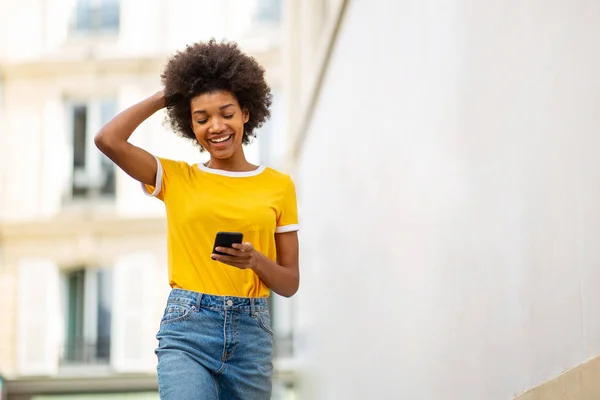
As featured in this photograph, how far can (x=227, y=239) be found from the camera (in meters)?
3.87

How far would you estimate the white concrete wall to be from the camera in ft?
11.4

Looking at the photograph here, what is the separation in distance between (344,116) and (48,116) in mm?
13567

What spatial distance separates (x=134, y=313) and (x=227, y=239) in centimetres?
1764

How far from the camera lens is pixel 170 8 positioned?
72.2 feet

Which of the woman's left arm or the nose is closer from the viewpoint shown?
the woman's left arm

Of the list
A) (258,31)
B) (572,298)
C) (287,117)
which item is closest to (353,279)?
(572,298)

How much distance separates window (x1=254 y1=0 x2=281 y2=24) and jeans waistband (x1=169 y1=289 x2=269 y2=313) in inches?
713

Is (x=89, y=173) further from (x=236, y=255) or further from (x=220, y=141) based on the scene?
(x=236, y=255)

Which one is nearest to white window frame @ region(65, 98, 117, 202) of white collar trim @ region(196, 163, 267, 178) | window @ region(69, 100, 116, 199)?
window @ region(69, 100, 116, 199)

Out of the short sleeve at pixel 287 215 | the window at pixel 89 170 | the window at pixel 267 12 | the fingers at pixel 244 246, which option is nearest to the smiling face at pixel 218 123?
the short sleeve at pixel 287 215

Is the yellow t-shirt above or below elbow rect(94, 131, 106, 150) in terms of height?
below

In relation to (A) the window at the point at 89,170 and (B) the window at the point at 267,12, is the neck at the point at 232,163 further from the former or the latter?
(B) the window at the point at 267,12

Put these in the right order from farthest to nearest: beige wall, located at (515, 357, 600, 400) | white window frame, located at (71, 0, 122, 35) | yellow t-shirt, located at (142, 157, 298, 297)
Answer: white window frame, located at (71, 0, 122, 35) → yellow t-shirt, located at (142, 157, 298, 297) → beige wall, located at (515, 357, 600, 400)

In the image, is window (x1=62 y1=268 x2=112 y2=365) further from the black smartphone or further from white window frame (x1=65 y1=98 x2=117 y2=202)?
the black smartphone
